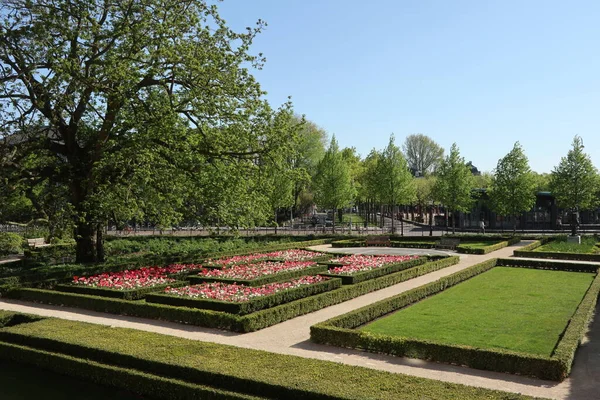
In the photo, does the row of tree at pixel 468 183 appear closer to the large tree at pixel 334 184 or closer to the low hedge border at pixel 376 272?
the large tree at pixel 334 184

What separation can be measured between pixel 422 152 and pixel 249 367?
10070 cm

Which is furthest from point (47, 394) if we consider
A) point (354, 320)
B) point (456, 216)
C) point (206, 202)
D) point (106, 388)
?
point (456, 216)

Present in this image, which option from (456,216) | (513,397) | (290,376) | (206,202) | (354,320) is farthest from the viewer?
(456,216)

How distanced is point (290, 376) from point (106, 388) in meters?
4.29

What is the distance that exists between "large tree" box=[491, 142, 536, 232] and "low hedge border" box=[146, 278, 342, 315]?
32305 millimetres

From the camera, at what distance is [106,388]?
11133 millimetres

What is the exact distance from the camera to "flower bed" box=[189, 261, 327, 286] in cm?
2002

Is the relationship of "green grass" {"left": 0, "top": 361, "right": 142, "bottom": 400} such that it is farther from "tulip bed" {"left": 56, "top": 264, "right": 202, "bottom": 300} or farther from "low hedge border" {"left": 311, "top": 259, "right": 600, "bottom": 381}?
"tulip bed" {"left": 56, "top": 264, "right": 202, "bottom": 300}

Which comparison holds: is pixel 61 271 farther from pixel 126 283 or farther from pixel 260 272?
pixel 260 272

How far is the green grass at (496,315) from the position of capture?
12.7m

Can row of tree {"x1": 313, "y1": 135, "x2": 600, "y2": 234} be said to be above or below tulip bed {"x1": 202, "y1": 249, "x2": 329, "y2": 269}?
above

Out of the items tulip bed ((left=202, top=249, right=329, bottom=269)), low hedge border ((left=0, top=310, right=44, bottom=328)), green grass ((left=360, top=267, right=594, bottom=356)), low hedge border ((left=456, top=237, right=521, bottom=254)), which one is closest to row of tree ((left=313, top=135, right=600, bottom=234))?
low hedge border ((left=456, top=237, right=521, bottom=254))

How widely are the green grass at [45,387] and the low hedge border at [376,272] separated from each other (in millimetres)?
11040

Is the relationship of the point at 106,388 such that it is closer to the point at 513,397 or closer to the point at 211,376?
the point at 211,376
